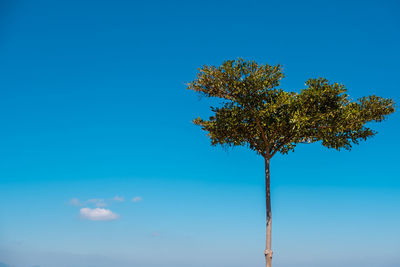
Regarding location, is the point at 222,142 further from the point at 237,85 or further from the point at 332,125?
the point at 332,125

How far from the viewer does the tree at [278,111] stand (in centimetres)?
2630

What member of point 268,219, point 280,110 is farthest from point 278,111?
point 268,219

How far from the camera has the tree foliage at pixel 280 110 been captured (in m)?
26.3

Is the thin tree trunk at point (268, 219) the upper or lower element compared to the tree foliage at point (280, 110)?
lower

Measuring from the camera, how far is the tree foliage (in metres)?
26.3

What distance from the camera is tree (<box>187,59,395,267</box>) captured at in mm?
26297

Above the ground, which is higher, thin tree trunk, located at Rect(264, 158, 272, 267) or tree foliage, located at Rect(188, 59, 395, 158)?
tree foliage, located at Rect(188, 59, 395, 158)

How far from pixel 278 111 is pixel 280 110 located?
15cm

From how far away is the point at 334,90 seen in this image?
26.3m

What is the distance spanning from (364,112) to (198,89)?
40.3 ft

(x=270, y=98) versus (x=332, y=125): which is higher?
(x=270, y=98)

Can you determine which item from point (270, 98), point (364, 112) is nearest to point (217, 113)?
point (270, 98)

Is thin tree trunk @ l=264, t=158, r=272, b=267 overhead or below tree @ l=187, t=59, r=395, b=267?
below

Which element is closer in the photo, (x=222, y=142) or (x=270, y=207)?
(x=270, y=207)
